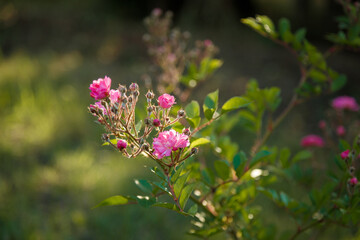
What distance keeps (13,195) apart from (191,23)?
358cm

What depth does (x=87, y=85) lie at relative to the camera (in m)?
3.20

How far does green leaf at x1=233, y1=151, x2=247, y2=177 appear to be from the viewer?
816 millimetres

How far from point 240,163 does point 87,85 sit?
8.43 ft

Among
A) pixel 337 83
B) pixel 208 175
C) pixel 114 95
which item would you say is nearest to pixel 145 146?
pixel 114 95

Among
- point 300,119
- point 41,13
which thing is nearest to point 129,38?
point 41,13

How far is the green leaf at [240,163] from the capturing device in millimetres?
816

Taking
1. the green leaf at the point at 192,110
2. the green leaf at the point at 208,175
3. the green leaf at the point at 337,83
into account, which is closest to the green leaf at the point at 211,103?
the green leaf at the point at 192,110

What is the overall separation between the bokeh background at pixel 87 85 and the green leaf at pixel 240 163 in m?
0.96

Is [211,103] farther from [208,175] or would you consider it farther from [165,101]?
[208,175]

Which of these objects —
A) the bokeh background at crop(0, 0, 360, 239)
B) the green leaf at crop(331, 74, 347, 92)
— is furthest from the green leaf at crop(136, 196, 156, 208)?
the bokeh background at crop(0, 0, 360, 239)

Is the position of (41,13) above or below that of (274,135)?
above

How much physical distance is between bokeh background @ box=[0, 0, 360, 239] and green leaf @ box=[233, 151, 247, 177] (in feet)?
3.17

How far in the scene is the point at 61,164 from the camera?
7.11 ft

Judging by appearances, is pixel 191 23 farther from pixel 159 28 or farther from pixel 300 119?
pixel 159 28
